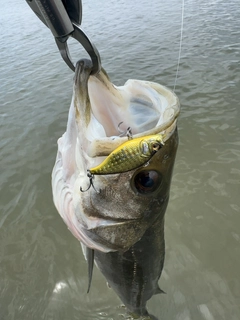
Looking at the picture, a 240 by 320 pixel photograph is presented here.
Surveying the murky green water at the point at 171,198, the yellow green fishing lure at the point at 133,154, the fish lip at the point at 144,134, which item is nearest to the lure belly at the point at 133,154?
the yellow green fishing lure at the point at 133,154

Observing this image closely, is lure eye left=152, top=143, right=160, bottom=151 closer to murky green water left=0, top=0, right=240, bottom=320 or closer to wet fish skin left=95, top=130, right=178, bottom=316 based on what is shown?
wet fish skin left=95, top=130, right=178, bottom=316

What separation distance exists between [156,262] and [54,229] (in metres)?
1.91

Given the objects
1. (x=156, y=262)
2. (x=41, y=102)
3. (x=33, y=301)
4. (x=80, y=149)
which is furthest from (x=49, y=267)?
(x=41, y=102)

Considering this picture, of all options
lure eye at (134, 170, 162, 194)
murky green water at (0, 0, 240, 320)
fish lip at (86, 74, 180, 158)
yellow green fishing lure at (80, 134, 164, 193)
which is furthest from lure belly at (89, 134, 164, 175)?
murky green water at (0, 0, 240, 320)

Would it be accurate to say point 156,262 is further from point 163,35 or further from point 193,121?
point 163,35

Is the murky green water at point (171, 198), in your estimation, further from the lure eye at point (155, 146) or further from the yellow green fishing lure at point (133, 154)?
the lure eye at point (155, 146)

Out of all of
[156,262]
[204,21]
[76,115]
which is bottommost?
[204,21]

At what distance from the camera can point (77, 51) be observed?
30.0 ft

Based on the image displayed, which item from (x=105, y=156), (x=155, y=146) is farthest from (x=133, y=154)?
(x=105, y=156)

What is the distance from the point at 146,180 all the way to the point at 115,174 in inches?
6.7

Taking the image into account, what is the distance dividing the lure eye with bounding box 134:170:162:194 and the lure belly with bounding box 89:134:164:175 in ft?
0.90

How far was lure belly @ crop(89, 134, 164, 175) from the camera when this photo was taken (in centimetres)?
113

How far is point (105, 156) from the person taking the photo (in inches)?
58.2

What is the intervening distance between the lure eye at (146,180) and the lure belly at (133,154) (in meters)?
0.28
